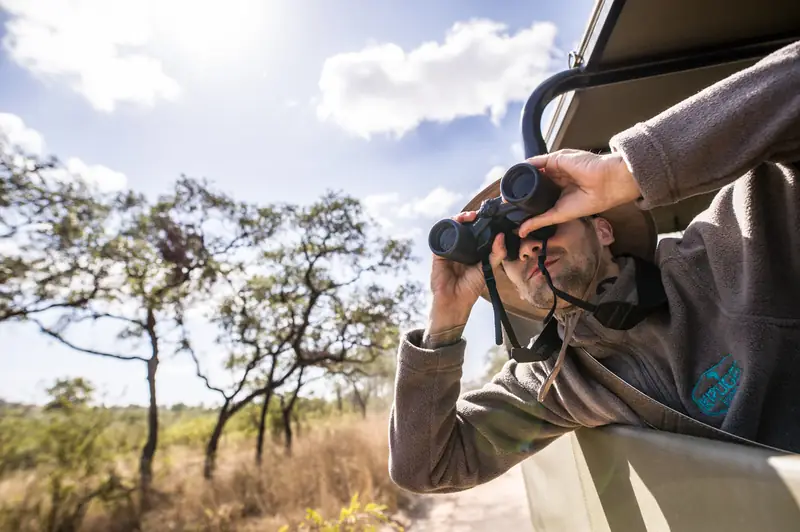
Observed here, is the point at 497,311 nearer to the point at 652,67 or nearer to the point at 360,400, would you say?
the point at 652,67

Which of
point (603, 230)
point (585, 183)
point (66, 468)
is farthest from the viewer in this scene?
point (66, 468)

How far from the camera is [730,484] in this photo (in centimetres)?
60

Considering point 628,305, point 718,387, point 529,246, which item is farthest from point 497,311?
point 718,387

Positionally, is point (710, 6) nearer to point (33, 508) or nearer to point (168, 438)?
point (33, 508)

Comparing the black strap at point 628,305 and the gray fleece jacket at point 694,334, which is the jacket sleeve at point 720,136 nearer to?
the gray fleece jacket at point 694,334

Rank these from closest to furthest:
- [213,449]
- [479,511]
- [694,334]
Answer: [694,334] → [479,511] → [213,449]

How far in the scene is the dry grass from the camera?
18.3 feet

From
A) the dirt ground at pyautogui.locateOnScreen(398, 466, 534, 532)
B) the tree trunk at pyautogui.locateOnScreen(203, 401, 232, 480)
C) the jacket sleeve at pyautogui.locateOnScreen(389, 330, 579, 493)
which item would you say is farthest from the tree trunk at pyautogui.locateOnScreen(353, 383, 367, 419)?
the jacket sleeve at pyautogui.locateOnScreen(389, 330, 579, 493)

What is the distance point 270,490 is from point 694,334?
683 centimetres

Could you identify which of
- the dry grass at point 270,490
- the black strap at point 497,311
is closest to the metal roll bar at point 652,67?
the black strap at point 497,311

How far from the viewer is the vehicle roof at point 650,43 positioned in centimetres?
140

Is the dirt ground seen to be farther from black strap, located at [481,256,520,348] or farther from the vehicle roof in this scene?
the vehicle roof

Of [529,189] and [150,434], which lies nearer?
[529,189]

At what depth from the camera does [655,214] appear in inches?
86.5
